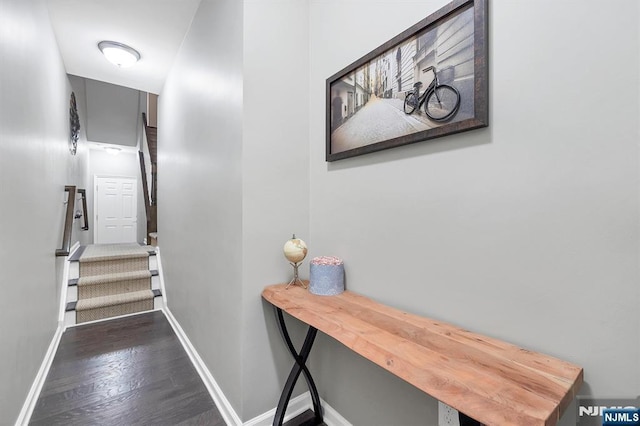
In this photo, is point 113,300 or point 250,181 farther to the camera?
point 113,300

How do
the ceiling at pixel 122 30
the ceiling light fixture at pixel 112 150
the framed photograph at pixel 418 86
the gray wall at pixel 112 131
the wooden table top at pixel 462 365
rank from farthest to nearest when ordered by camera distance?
the ceiling light fixture at pixel 112 150 → the gray wall at pixel 112 131 → the ceiling at pixel 122 30 → the framed photograph at pixel 418 86 → the wooden table top at pixel 462 365

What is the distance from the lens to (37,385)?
1722 millimetres

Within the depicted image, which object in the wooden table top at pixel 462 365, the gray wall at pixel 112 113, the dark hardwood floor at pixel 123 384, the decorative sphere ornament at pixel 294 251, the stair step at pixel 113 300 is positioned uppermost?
the gray wall at pixel 112 113

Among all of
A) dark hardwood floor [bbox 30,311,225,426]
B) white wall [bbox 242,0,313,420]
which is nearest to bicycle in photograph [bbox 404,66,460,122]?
white wall [bbox 242,0,313,420]

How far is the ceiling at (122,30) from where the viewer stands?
203cm

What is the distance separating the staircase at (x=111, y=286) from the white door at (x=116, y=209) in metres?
3.35

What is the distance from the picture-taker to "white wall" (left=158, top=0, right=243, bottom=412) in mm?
1462

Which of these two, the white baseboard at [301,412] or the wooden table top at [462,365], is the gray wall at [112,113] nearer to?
the white baseboard at [301,412]

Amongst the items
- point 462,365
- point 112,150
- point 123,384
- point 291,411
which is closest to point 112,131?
point 112,150

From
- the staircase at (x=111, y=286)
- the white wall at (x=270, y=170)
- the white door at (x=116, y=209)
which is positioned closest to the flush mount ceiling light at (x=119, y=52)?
the white wall at (x=270, y=170)

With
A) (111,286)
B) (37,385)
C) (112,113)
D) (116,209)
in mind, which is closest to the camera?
(37,385)

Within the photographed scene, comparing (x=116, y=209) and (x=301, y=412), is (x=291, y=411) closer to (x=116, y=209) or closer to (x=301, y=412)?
(x=301, y=412)

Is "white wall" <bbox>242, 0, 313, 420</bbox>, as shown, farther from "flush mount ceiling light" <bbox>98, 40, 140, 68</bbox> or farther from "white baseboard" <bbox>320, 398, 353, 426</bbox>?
"flush mount ceiling light" <bbox>98, 40, 140, 68</bbox>

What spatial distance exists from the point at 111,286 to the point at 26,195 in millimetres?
1894
